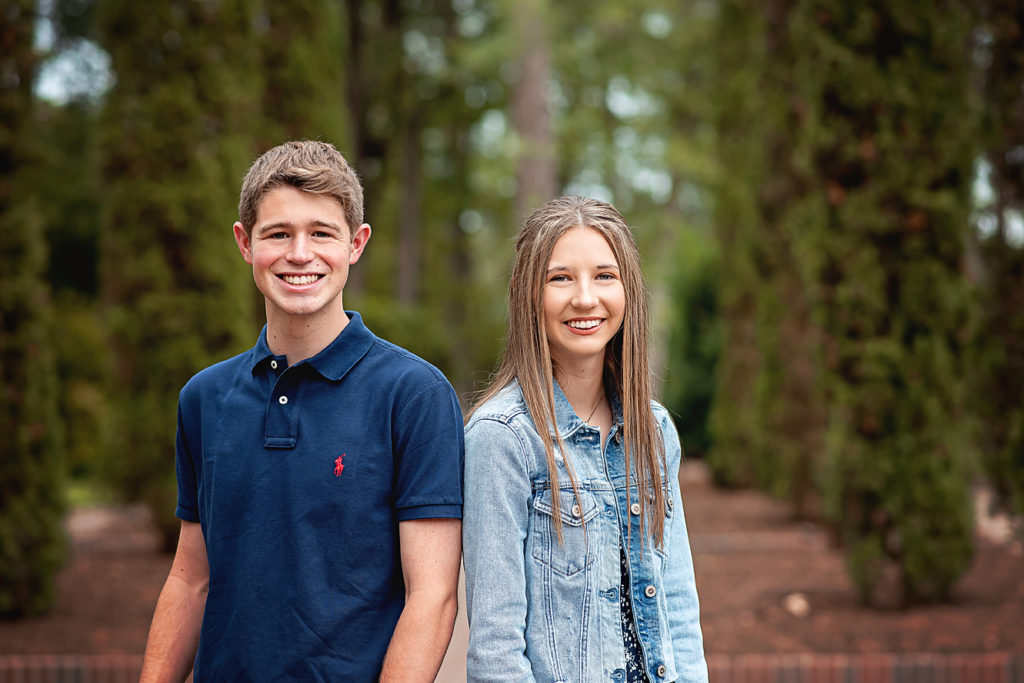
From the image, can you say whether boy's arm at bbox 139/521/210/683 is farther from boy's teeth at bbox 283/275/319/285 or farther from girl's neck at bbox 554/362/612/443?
girl's neck at bbox 554/362/612/443

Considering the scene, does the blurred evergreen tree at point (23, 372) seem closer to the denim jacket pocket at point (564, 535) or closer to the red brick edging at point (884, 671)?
the red brick edging at point (884, 671)

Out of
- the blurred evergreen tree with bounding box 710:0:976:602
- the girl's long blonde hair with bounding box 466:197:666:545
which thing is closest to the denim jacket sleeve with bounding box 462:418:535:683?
the girl's long blonde hair with bounding box 466:197:666:545

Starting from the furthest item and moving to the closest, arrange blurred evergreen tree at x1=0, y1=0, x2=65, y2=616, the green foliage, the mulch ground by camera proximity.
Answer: the green foliage, blurred evergreen tree at x1=0, y1=0, x2=65, y2=616, the mulch ground

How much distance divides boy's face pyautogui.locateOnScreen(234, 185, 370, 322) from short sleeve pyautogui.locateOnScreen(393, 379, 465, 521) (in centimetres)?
32

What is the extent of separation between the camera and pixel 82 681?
4.68 metres

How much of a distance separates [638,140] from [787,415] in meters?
11.6

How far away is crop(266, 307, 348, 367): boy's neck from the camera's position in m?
2.16

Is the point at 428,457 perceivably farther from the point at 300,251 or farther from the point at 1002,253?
the point at 1002,253

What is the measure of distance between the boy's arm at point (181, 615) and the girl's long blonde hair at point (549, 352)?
70cm

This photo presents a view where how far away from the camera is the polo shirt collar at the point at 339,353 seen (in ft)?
6.91

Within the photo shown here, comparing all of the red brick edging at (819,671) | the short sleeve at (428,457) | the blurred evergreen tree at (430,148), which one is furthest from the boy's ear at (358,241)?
the blurred evergreen tree at (430,148)

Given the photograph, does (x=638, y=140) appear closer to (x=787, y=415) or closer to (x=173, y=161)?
(x=787, y=415)

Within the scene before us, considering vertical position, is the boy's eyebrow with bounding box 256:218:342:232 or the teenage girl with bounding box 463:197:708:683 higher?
the boy's eyebrow with bounding box 256:218:342:232

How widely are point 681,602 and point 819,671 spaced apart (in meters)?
2.87
